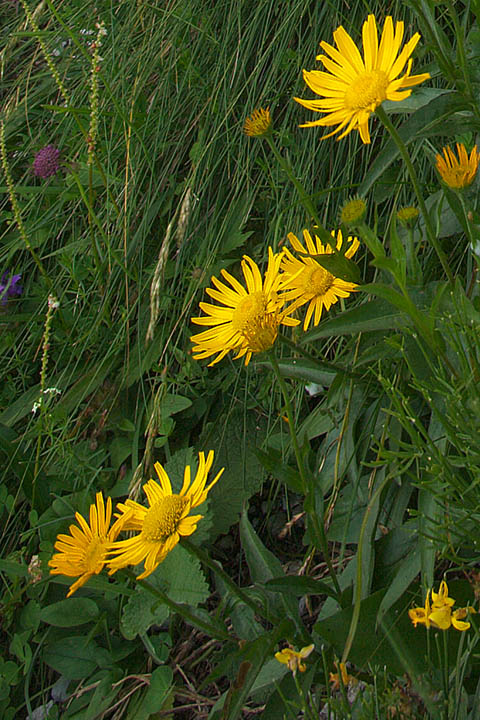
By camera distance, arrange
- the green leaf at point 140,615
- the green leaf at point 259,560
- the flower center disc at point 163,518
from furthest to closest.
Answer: the green leaf at point 140,615, the green leaf at point 259,560, the flower center disc at point 163,518

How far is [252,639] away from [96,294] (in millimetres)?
852

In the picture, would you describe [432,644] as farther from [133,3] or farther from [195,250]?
[133,3]

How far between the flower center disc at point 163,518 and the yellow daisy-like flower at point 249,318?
0.49 feet

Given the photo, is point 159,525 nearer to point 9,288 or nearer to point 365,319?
point 365,319

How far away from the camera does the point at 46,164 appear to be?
160 cm

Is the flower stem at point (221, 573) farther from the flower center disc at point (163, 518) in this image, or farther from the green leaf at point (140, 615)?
the green leaf at point (140, 615)

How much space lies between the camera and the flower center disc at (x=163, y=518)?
741 millimetres

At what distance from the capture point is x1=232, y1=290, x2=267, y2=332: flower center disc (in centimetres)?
80

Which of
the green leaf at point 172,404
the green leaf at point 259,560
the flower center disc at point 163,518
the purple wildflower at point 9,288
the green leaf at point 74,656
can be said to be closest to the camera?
the flower center disc at point 163,518

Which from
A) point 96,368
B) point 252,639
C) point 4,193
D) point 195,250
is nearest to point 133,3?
Result: point 4,193

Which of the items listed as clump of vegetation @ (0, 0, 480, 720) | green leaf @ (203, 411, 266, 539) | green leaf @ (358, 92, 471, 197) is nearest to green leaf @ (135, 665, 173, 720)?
clump of vegetation @ (0, 0, 480, 720)

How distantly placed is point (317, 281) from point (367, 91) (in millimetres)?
271

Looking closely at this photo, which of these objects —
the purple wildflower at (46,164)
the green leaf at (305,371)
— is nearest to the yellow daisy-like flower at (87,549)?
the green leaf at (305,371)

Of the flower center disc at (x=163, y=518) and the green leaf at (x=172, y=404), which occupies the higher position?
the flower center disc at (x=163, y=518)
